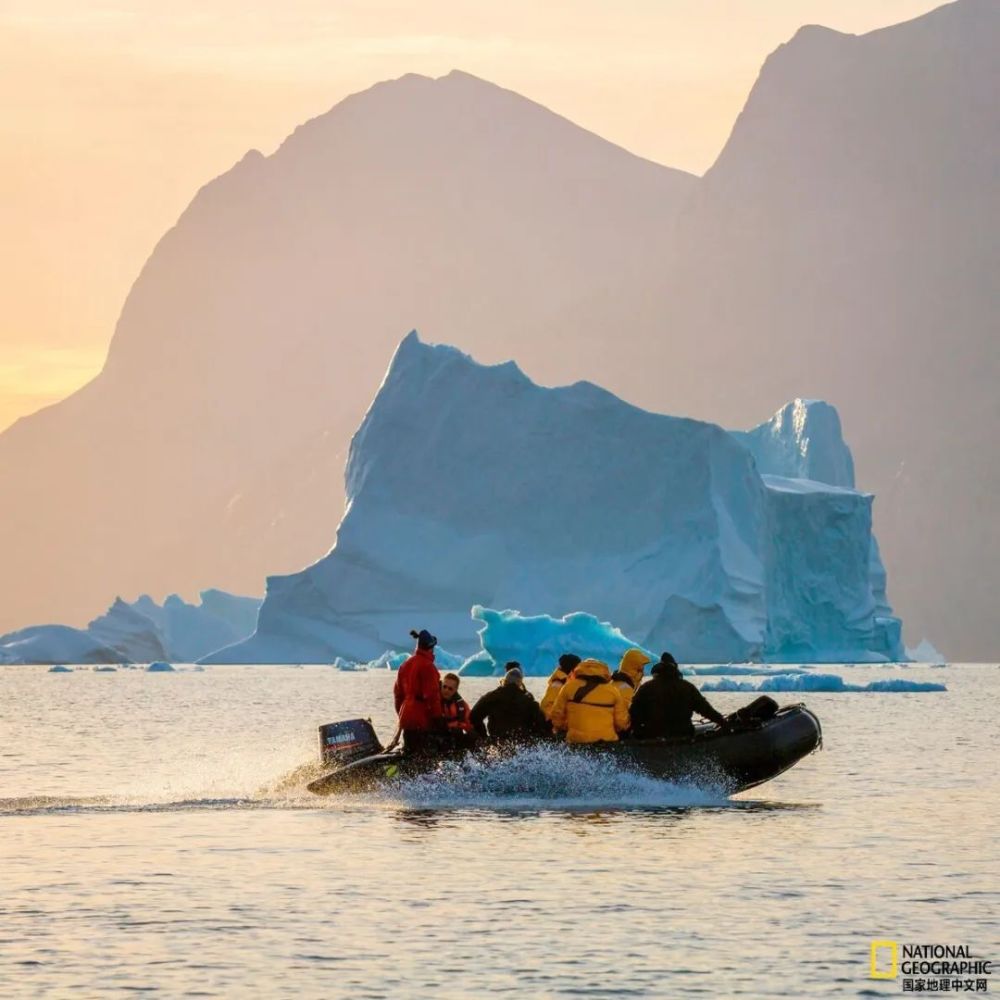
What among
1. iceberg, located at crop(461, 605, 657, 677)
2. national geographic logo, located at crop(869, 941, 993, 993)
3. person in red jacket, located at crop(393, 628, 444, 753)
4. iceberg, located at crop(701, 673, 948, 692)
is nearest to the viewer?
national geographic logo, located at crop(869, 941, 993, 993)

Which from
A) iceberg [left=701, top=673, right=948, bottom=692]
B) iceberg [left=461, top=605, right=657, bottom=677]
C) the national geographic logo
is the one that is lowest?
the national geographic logo

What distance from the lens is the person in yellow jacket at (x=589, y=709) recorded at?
20.8m

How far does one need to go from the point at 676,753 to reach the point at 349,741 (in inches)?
131

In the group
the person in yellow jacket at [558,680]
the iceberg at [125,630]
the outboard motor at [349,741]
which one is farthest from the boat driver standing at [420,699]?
the iceberg at [125,630]

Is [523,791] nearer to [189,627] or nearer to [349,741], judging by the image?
[349,741]

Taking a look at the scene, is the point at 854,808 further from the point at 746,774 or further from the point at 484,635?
the point at 484,635

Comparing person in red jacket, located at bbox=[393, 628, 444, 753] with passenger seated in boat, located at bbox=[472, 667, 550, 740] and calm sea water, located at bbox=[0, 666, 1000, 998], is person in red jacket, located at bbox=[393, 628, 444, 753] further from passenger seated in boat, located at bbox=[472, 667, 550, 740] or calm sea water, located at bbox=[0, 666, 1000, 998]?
calm sea water, located at bbox=[0, 666, 1000, 998]

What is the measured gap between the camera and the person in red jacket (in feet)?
66.6

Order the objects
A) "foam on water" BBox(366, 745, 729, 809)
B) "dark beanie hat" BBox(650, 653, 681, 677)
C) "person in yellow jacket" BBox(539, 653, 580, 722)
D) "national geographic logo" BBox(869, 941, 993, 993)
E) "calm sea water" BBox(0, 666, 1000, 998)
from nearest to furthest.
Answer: "national geographic logo" BBox(869, 941, 993, 993) → "calm sea water" BBox(0, 666, 1000, 998) → "dark beanie hat" BBox(650, 653, 681, 677) → "foam on water" BBox(366, 745, 729, 809) → "person in yellow jacket" BBox(539, 653, 580, 722)

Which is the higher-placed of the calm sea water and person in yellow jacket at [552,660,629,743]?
person in yellow jacket at [552,660,629,743]

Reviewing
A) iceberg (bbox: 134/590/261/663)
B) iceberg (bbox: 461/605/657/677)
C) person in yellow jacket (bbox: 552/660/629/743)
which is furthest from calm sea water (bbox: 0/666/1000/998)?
iceberg (bbox: 134/590/261/663)

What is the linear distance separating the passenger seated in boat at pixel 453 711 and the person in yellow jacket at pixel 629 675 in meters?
1.55

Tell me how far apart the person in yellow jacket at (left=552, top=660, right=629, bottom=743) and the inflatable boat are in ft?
0.42

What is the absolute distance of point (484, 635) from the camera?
55219mm
